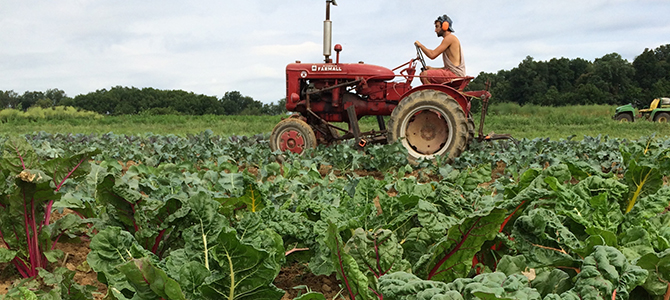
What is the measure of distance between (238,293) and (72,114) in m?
27.7

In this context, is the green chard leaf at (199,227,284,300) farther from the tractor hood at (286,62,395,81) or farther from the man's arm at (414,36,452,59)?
the tractor hood at (286,62,395,81)

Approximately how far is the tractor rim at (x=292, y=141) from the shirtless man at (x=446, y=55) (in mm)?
1992

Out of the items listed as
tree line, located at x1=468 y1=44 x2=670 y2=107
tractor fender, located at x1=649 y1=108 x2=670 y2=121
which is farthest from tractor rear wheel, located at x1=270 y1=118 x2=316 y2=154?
tree line, located at x1=468 y1=44 x2=670 y2=107

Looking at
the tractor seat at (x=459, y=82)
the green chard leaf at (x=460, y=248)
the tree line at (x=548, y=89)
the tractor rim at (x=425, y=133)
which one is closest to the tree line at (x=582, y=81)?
the tree line at (x=548, y=89)

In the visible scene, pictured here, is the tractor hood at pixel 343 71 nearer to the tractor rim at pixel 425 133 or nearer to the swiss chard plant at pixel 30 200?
the tractor rim at pixel 425 133

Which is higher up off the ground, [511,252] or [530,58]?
[530,58]

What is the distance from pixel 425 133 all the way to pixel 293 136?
1907 mm

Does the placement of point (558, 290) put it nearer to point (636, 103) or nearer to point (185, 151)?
point (185, 151)

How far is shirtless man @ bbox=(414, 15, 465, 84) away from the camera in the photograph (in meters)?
6.93

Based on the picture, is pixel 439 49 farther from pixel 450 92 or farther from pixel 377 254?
pixel 377 254

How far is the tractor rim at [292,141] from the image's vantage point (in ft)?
23.4

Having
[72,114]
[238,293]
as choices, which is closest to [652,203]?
[238,293]

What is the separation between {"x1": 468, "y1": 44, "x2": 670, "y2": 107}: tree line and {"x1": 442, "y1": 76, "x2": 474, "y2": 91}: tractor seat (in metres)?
26.3

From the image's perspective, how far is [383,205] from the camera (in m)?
1.77
